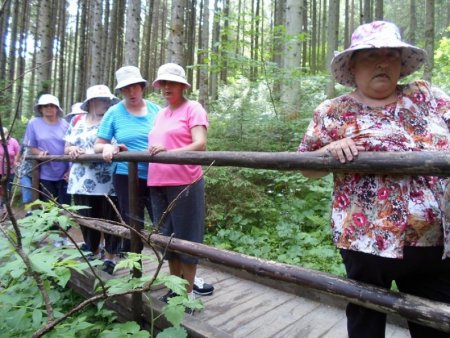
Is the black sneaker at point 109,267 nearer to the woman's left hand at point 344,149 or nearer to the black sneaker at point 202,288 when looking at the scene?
the black sneaker at point 202,288

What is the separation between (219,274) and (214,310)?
2.96ft

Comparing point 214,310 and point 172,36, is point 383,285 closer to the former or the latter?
point 214,310

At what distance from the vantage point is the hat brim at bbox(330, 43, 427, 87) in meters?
1.54

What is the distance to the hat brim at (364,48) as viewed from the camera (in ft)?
5.04

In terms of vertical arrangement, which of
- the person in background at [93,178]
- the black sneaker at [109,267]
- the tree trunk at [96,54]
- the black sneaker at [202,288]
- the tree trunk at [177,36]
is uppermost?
the tree trunk at [96,54]

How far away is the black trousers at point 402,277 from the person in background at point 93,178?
256 cm

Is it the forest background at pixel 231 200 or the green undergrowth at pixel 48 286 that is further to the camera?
the forest background at pixel 231 200

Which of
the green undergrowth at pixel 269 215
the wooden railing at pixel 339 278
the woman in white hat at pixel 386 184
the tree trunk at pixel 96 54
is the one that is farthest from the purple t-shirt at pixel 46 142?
the tree trunk at pixel 96 54

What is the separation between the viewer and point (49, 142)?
473 cm

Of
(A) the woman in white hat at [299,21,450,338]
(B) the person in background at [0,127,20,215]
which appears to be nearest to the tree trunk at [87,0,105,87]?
(B) the person in background at [0,127,20,215]

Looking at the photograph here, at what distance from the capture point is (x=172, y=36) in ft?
21.9

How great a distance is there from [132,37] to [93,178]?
5.82 meters

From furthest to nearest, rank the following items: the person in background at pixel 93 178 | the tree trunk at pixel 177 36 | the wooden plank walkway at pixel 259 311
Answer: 1. the tree trunk at pixel 177 36
2. the person in background at pixel 93 178
3. the wooden plank walkway at pixel 259 311

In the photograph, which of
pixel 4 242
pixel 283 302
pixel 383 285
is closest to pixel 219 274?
pixel 283 302
